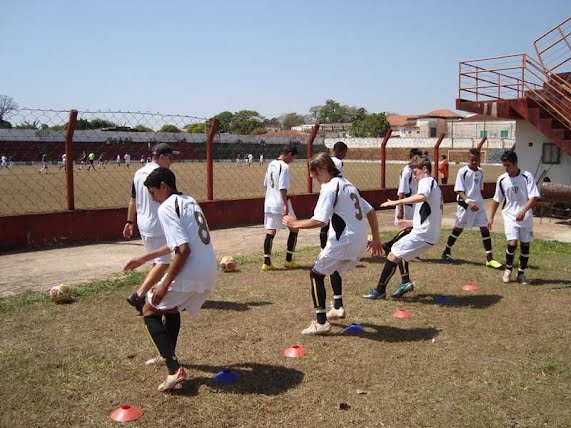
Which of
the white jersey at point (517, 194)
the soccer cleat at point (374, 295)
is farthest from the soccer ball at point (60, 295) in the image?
the white jersey at point (517, 194)

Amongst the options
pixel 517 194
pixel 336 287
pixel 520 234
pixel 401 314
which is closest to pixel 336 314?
pixel 336 287

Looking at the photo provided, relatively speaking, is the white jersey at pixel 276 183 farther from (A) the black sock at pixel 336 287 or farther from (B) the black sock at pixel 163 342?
(B) the black sock at pixel 163 342

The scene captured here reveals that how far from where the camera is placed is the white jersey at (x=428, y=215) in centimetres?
680

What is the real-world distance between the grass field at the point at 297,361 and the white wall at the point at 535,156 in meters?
10.2

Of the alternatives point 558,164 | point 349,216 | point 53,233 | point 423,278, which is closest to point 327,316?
point 349,216

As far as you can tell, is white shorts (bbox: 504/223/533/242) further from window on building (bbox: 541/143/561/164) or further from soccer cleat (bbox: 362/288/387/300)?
window on building (bbox: 541/143/561/164)

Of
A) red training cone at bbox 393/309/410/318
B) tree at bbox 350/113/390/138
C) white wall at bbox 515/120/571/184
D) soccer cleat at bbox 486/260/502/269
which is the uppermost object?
tree at bbox 350/113/390/138

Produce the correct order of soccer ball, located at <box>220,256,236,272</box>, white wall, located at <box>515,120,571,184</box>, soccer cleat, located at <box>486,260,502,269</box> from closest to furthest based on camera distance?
soccer ball, located at <box>220,256,236,272</box> → soccer cleat, located at <box>486,260,502,269</box> → white wall, located at <box>515,120,571,184</box>

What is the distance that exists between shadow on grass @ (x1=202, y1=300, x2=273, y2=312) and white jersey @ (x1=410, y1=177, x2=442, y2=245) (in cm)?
208

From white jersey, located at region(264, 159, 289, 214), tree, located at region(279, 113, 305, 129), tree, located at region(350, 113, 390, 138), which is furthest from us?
tree, located at region(279, 113, 305, 129)

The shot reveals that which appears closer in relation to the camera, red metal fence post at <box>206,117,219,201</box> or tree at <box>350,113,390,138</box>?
red metal fence post at <box>206,117,219,201</box>

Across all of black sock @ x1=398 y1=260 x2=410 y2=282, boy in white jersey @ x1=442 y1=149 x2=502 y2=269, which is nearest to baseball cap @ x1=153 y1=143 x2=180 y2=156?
black sock @ x1=398 y1=260 x2=410 y2=282

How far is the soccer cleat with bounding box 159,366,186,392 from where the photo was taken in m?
4.20

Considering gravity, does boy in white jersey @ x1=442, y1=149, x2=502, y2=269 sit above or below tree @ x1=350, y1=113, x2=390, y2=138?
below
